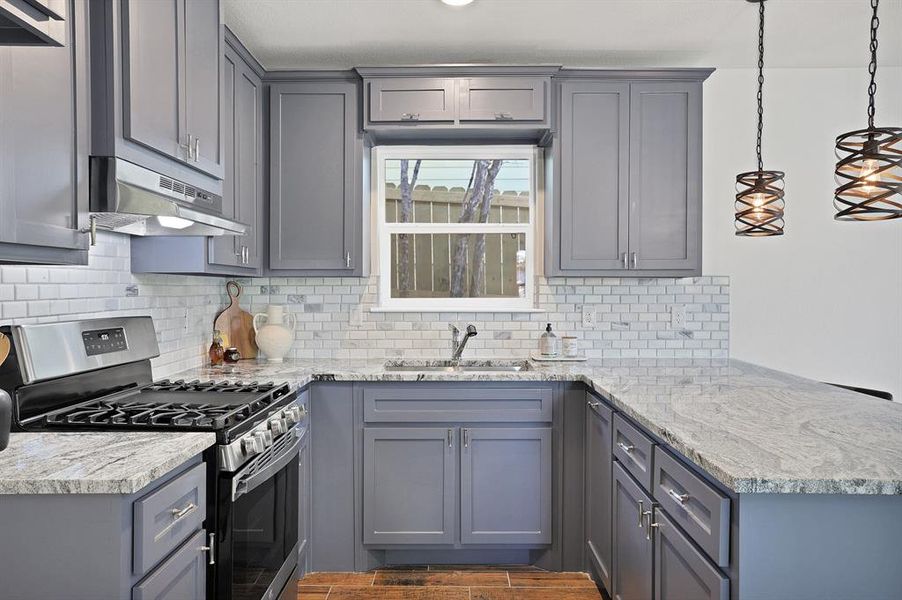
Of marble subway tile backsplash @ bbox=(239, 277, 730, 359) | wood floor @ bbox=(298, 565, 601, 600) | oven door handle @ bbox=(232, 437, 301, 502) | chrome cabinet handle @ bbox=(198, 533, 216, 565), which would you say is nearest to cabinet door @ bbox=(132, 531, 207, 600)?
chrome cabinet handle @ bbox=(198, 533, 216, 565)

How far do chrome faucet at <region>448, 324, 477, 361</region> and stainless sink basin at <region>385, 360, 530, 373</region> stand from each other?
6cm

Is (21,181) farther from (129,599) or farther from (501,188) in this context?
(501,188)

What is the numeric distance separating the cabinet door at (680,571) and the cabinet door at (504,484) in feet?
3.31

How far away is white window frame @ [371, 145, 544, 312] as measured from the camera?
3428mm

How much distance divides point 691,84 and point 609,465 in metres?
2.02

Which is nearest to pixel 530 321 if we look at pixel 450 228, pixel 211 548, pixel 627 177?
pixel 450 228

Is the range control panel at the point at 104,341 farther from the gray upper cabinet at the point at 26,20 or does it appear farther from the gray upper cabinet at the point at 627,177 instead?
the gray upper cabinet at the point at 627,177

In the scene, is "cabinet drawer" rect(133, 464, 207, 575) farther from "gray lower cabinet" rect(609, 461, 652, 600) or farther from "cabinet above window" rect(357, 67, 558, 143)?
"cabinet above window" rect(357, 67, 558, 143)

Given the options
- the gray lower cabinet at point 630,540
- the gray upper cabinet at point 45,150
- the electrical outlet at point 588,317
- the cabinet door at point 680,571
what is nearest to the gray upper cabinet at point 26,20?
the gray upper cabinet at point 45,150

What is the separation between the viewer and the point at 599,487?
8.44 feet

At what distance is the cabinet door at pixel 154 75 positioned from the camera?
1.71m

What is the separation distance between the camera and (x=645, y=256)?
3.10 metres

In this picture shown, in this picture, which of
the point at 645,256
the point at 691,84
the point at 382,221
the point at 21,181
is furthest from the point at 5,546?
the point at 691,84

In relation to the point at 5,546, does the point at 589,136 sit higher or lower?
higher
